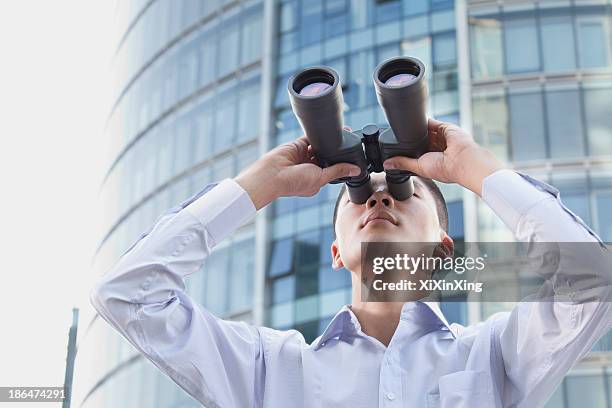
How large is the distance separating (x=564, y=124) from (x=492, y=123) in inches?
47.4

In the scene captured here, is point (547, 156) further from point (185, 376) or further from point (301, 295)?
point (185, 376)

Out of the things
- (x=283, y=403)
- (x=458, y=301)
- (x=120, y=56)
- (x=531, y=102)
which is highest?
(x=120, y=56)

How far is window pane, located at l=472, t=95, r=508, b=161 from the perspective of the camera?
19.0 metres

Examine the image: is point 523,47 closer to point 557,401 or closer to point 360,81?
point 360,81

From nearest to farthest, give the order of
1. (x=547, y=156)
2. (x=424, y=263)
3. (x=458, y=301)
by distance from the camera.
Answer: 1. (x=424, y=263)
2. (x=458, y=301)
3. (x=547, y=156)

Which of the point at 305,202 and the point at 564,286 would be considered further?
the point at 305,202

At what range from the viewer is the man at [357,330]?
284 cm

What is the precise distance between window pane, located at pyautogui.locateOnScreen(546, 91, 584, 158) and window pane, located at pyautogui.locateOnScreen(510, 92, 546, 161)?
0.53 ft

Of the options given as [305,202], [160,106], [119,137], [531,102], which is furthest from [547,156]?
[119,137]

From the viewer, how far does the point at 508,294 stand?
57.5 ft

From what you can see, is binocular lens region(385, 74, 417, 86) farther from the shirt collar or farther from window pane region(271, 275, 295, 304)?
window pane region(271, 275, 295, 304)

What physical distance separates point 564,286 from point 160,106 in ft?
70.1

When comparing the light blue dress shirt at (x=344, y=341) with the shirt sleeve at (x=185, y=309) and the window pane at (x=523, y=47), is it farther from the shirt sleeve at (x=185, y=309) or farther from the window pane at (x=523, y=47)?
the window pane at (x=523, y=47)

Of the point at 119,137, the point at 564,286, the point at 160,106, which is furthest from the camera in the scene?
the point at 119,137
